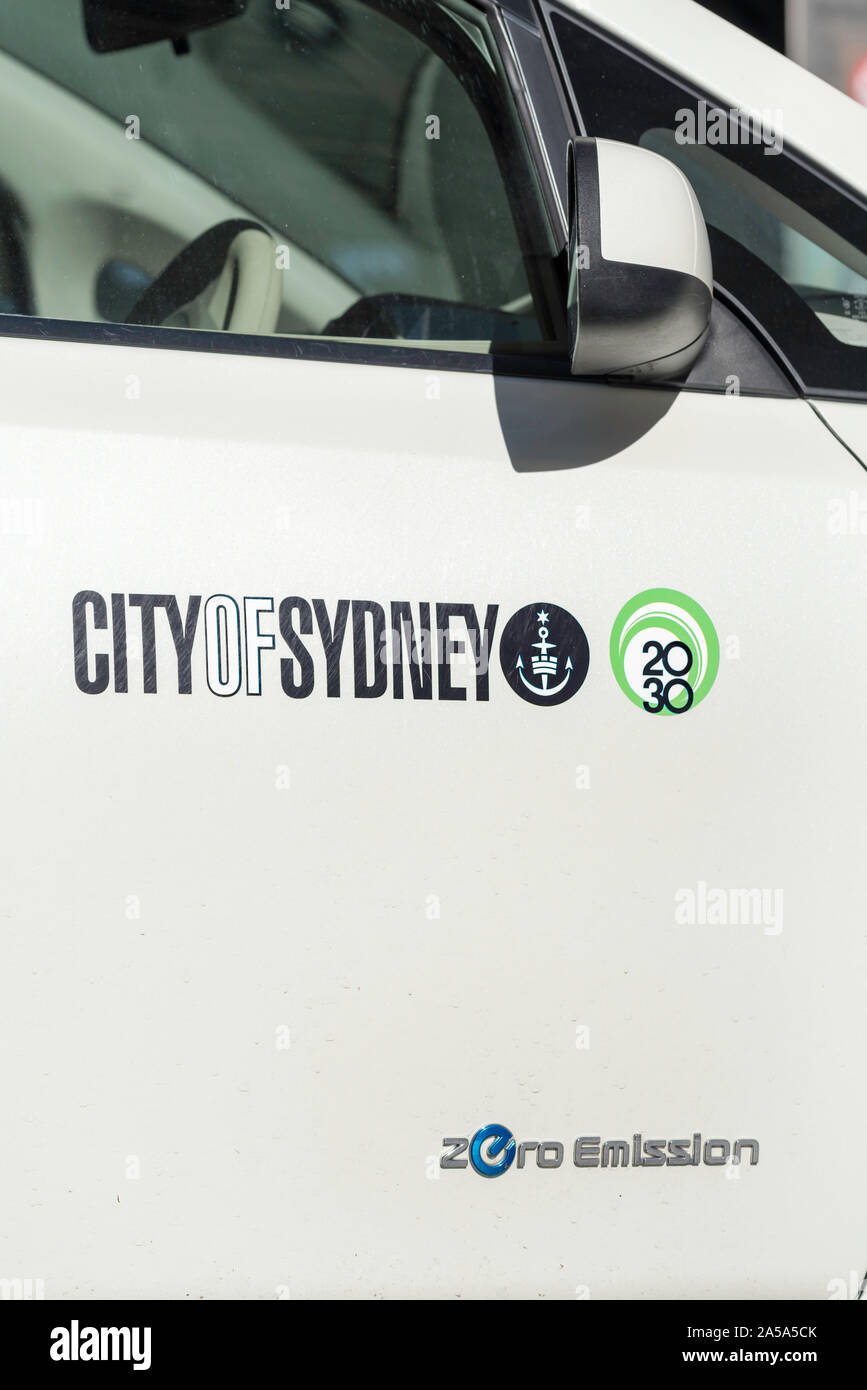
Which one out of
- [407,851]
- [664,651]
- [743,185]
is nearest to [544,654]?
[664,651]

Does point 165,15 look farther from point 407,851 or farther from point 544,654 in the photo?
point 407,851

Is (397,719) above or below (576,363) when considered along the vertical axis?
below

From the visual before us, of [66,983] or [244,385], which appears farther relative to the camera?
[244,385]

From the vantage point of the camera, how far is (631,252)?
124 cm

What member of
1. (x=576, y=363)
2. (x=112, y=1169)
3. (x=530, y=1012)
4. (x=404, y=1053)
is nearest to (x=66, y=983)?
(x=112, y=1169)

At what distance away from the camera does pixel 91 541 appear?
1.29m

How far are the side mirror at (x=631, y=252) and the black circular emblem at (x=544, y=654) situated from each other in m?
0.26

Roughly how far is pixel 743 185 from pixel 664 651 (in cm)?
55

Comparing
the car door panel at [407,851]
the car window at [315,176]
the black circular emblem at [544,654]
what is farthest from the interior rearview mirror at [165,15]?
the black circular emblem at [544,654]

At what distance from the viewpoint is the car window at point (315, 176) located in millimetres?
1537

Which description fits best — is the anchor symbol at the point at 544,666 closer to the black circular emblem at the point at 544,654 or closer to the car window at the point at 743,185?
the black circular emblem at the point at 544,654

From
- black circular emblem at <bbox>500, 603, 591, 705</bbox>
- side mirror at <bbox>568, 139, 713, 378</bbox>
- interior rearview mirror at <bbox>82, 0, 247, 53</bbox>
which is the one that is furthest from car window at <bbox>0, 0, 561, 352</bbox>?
black circular emblem at <bbox>500, 603, 591, 705</bbox>

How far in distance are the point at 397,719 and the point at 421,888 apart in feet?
0.54
